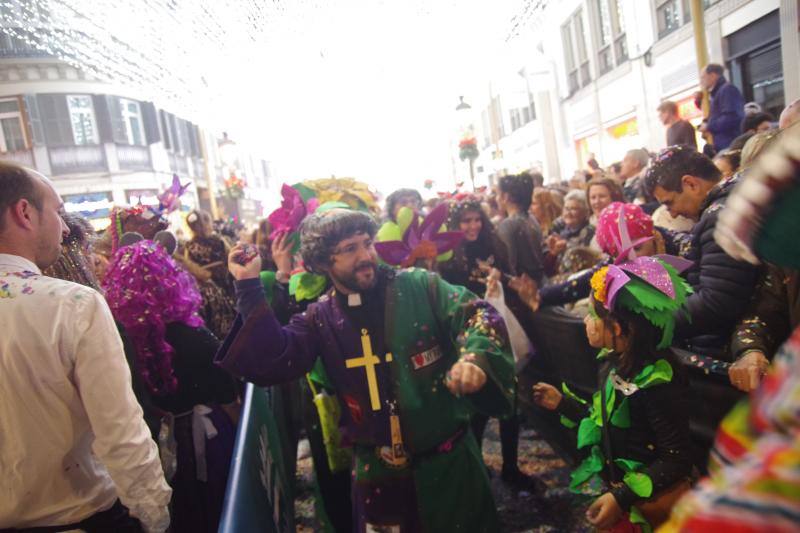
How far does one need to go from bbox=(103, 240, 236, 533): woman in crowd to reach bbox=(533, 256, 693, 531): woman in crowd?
192cm

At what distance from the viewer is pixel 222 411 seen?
9.88 ft

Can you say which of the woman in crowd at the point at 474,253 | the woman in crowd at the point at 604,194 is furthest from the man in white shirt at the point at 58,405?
the woman in crowd at the point at 604,194

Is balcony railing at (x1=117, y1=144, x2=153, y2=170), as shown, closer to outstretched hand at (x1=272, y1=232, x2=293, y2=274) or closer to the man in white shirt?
outstretched hand at (x1=272, y1=232, x2=293, y2=274)

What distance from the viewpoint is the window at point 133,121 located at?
23.5 metres

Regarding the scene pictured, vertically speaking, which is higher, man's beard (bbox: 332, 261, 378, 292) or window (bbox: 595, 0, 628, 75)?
window (bbox: 595, 0, 628, 75)

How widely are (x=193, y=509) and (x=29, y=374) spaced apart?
59.7 inches

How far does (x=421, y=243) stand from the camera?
302 centimetres

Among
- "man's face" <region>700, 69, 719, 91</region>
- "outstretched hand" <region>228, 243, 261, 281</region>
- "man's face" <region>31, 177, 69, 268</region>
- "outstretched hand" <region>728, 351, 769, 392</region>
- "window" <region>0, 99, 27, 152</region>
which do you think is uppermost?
"window" <region>0, 99, 27, 152</region>

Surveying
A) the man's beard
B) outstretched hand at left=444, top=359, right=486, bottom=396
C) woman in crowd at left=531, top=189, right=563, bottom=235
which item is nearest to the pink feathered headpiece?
outstretched hand at left=444, top=359, right=486, bottom=396

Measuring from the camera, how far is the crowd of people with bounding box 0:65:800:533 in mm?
731

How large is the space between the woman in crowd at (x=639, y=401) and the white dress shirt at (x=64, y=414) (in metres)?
1.65

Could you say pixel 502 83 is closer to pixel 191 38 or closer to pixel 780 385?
pixel 191 38

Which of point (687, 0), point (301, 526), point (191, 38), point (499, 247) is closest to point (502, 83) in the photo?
point (687, 0)

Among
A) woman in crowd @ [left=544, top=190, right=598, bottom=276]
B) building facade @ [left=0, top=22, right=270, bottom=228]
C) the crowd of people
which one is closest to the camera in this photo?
the crowd of people
